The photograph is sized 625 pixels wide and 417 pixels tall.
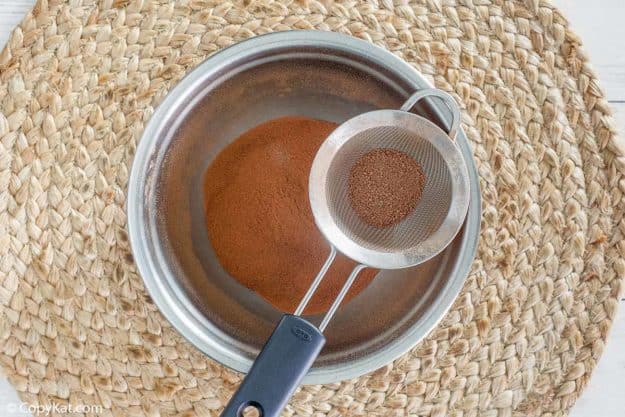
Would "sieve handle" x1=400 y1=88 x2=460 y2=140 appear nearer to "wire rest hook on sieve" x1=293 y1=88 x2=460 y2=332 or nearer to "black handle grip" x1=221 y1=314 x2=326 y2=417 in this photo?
"wire rest hook on sieve" x1=293 y1=88 x2=460 y2=332

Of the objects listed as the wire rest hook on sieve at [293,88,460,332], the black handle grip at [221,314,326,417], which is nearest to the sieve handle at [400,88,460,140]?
the wire rest hook on sieve at [293,88,460,332]

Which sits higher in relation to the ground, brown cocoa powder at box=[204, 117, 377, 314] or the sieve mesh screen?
the sieve mesh screen

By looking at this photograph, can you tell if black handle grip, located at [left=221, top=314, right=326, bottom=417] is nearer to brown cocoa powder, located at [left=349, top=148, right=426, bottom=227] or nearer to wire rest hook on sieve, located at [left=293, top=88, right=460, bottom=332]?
wire rest hook on sieve, located at [left=293, top=88, right=460, bottom=332]

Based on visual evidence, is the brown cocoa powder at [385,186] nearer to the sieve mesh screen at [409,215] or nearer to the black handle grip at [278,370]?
the sieve mesh screen at [409,215]

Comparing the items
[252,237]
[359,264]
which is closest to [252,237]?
[252,237]

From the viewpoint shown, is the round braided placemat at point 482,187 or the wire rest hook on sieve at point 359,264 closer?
the wire rest hook on sieve at point 359,264

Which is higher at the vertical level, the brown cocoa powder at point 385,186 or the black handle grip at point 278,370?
the brown cocoa powder at point 385,186

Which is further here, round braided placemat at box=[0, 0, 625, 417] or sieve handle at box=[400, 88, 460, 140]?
round braided placemat at box=[0, 0, 625, 417]

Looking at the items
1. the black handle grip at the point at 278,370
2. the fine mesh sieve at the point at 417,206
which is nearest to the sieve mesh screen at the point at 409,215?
the fine mesh sieve at the point at 417,206
